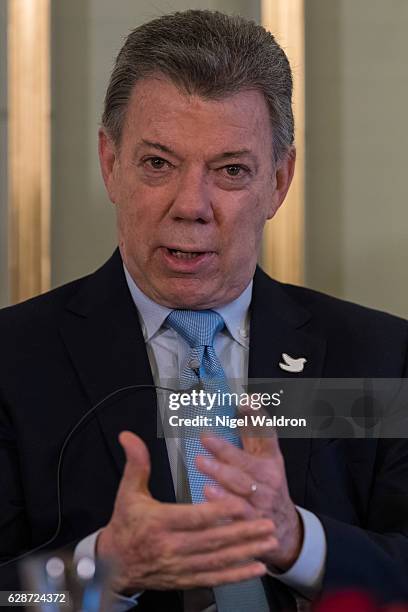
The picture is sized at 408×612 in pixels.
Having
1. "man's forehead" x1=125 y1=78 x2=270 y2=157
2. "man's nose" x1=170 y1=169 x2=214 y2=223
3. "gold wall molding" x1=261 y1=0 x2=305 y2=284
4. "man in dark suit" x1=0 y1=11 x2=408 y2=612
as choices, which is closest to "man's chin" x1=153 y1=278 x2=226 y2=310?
"man in dark suit" x1=0 y1=11 x2=408 y2=612

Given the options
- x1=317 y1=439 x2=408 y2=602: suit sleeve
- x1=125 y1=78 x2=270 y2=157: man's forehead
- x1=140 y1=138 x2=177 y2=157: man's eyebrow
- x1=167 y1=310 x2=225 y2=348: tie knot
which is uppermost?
x1=125 y1=78 x2=270 y2=157: man's forehead

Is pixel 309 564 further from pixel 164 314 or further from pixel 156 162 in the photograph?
pixel 156 162

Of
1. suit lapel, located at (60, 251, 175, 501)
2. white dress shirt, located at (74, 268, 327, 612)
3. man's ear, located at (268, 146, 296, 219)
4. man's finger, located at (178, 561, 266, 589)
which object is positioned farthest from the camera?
man's ear, located at (268, 146, 296, 219)

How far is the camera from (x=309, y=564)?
146cm

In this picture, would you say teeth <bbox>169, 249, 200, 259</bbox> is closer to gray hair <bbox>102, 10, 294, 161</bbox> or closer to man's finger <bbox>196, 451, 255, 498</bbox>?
gray hair <bbox>102, 10, 294, 161</bbox>

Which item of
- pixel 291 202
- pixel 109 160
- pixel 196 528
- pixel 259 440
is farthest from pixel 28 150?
pixel 196 528

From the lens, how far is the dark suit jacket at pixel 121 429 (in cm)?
159

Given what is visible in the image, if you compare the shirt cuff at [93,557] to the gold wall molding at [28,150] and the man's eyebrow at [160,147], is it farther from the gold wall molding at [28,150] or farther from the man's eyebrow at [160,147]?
the gold wall molding at [28,150]

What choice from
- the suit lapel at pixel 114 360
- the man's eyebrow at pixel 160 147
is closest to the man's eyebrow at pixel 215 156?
the man's eyebrow at pixel 160 147

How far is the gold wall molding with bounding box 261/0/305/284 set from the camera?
2273 millimetres

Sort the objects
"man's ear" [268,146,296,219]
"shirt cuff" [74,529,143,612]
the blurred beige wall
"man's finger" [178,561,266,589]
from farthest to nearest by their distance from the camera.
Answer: the blurred beige wall → "man's ear" [268,146,296,219] → "shirt cuff" [74,529,143,612] → "man's finger" [178,561,266,589]

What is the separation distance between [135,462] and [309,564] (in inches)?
12.6

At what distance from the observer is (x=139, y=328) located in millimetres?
1754

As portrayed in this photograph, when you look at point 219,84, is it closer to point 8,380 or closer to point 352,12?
point 8,380
